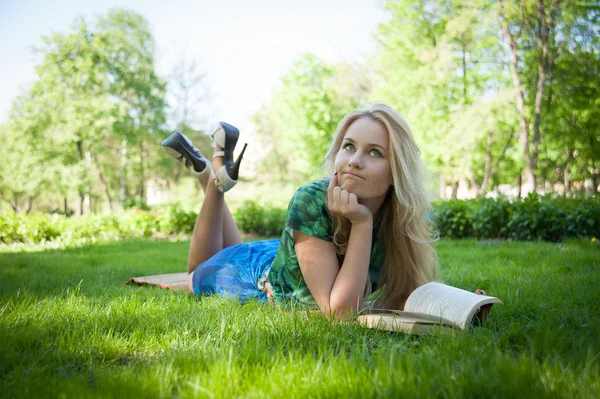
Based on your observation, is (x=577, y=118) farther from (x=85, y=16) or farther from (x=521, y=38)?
(x=85, y=16)

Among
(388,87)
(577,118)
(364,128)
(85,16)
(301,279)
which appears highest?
(85,16)

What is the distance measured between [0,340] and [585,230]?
25.3ft

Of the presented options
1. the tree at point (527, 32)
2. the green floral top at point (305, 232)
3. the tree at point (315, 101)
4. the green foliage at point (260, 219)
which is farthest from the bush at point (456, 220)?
the tree at point (315, 101)

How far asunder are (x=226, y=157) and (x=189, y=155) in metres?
0.39

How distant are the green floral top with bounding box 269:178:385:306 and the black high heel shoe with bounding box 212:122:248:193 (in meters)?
1.19

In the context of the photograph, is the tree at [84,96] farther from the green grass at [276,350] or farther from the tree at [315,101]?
the green grass at [276,350]

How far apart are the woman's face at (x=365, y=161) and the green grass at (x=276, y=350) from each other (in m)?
0.76

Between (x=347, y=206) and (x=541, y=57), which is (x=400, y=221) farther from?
(x=541, y=57)

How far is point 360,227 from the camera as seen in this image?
2475 millimetres

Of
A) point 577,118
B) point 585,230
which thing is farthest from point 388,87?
point 585,230

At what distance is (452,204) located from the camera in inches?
352

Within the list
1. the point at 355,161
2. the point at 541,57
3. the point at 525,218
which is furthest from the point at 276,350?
the point at 541,57

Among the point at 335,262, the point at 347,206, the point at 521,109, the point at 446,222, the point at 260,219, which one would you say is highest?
the point at 521,109

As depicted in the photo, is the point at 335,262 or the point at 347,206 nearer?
the point at 347,206
